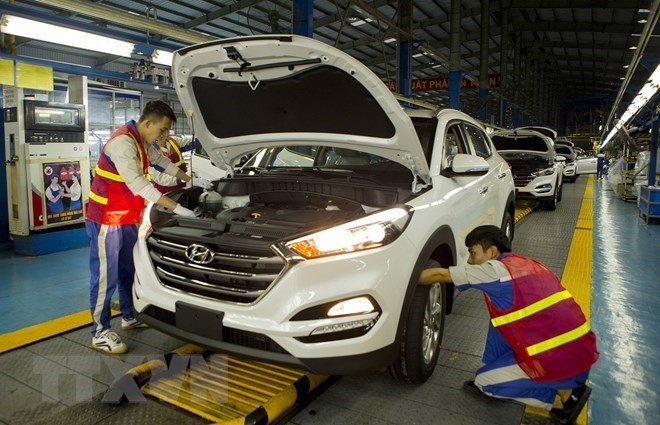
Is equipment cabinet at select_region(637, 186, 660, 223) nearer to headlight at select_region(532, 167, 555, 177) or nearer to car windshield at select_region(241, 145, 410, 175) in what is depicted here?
headlight at select_region(532, 167, 555, 177)

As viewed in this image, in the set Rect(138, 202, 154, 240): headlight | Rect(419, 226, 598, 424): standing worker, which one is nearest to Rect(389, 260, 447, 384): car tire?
Rect(419, 226, 598, 424): standing worker

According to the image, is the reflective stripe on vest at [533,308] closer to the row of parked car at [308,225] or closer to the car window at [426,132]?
the row of parked car at [308,225]

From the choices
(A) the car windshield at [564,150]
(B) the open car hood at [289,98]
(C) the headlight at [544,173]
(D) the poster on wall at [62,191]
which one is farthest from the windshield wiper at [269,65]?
(A) the car windshield at [564,150]

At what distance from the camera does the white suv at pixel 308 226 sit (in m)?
1.93

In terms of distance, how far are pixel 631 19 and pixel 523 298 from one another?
18.8 metres

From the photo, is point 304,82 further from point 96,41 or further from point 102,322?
point 96,41

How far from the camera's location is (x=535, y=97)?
27.7m

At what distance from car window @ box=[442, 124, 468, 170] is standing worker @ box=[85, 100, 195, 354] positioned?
5.74 feet

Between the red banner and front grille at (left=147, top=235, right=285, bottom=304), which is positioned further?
the red banner

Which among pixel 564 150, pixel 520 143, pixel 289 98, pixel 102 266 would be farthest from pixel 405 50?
pixel 102 266

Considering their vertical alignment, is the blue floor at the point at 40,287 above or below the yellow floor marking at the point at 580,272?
below

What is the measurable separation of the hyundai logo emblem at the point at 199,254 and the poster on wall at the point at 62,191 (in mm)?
4606

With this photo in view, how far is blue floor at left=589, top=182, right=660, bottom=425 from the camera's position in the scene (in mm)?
2354

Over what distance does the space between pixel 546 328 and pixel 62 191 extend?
6000 mm
